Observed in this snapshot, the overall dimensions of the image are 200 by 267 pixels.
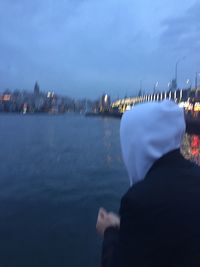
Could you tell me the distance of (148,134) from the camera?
163 cm

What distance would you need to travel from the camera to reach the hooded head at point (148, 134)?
164 centimetres

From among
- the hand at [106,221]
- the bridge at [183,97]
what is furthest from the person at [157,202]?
the bridge at [183,97]

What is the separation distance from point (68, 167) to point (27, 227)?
33.0 feet

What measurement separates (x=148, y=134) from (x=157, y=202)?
26cm

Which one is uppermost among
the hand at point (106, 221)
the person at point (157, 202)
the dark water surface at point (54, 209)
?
the person at point (157, 202)

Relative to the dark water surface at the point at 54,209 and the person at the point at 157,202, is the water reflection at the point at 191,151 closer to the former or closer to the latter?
the dark water surface at the point at 54,209

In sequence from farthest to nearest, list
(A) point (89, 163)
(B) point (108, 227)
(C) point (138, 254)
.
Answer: (A) point (89, 163) → (B) point (108, 227) → (C) point (138, 254)

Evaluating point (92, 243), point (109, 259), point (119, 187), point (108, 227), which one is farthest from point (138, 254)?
point (119, 187)

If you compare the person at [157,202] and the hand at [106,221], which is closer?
the person at [157,202]

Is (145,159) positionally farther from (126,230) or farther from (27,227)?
(27,227)

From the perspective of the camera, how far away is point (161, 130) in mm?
1646

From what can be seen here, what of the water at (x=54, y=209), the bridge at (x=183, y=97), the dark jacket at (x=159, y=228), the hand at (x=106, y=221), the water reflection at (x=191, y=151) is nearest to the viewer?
the dark jacket at (x=159, y=228)

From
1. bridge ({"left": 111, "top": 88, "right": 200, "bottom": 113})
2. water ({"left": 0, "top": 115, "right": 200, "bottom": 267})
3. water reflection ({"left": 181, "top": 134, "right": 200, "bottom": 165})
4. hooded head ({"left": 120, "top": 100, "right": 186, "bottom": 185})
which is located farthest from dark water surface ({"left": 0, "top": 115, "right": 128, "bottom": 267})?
bridge ({"left": 111, "top": 88, "right": 200, "bottom": 113})

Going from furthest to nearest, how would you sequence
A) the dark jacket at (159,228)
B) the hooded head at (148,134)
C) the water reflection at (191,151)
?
the water reflection at (191,151) < the hooded head at (148,134) < the dark jacket at (159,228)
